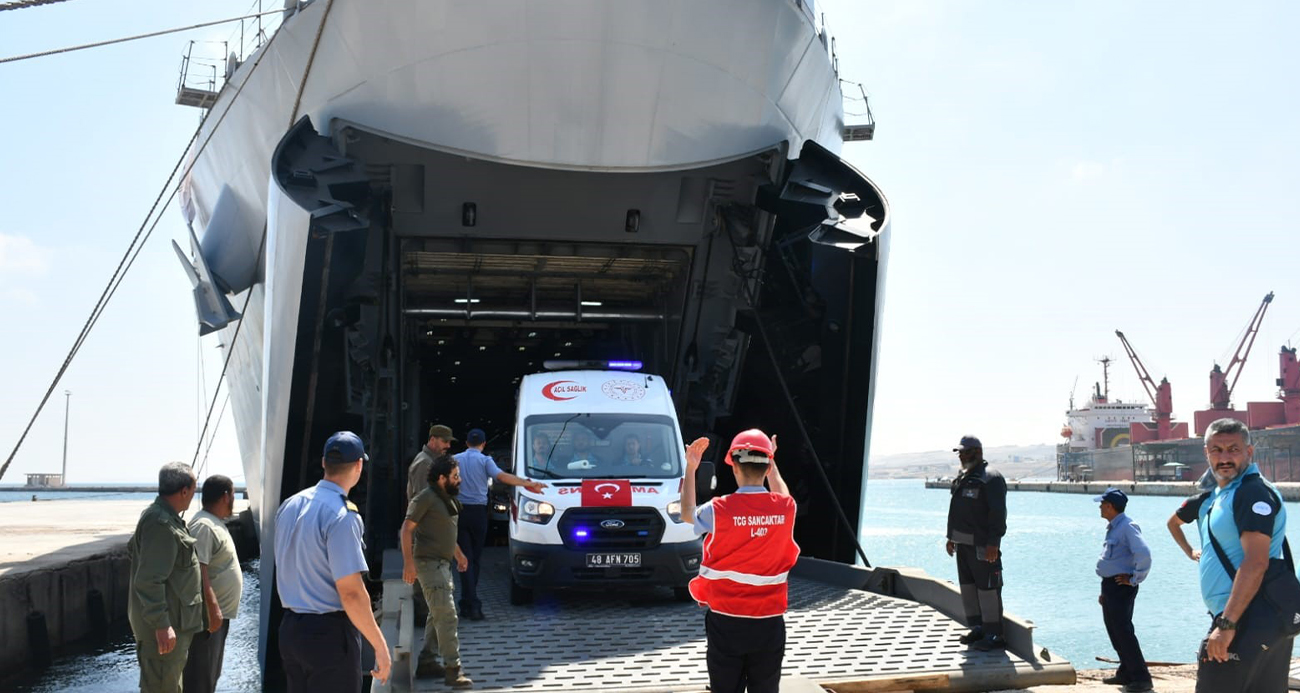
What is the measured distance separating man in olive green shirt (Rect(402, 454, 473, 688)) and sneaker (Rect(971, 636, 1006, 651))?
3529mm

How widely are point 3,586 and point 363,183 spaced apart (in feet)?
21.0

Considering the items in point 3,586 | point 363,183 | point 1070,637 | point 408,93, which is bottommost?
point 1070,637

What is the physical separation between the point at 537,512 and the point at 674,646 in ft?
6.97

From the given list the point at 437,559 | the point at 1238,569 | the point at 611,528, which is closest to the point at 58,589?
the point at 611,528

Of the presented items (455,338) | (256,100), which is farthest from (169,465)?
(455,338)

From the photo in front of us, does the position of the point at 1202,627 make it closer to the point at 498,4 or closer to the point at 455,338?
the point at 455,338

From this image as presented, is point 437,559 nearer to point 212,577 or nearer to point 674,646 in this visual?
point 212,577

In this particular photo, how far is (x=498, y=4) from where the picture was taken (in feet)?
31.7

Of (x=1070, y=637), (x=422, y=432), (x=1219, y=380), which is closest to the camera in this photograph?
(x=1070, y=637)

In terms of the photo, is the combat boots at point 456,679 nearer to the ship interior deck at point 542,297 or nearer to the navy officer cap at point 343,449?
the navy officer cap at point 343,449

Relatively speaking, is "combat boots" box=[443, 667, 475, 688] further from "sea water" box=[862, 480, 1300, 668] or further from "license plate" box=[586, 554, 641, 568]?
"sea water" box=[862, 480, 1300, 668]

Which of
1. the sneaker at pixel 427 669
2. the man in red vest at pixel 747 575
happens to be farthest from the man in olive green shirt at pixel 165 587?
the man in red vest at pixel 747 575

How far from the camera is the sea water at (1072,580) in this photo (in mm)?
16922

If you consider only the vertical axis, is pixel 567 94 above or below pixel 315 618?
above
